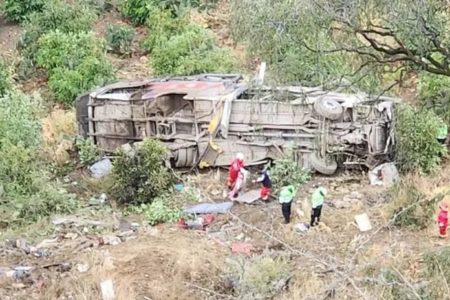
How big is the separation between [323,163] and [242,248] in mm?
3369

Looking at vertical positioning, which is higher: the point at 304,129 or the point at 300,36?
the point at 300,36

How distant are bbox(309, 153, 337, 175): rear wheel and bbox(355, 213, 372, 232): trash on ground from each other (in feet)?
6.55

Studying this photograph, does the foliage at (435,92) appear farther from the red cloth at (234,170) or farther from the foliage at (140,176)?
the foliage at (140,176)

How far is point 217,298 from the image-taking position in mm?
10977

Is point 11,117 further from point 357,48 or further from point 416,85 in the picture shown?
point 416,85

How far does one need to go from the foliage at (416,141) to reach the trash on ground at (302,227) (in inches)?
109

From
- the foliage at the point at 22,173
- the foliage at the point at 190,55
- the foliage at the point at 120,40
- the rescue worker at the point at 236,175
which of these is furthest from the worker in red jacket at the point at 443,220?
the foliage at the point at 120,40

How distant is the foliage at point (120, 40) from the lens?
21.6 meters

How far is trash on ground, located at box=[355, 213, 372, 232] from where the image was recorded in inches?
514

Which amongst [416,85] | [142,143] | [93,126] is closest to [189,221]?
[142,143]

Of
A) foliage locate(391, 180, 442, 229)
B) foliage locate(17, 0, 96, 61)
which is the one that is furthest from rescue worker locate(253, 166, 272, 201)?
foliage locate(17, 0, 96, 61)

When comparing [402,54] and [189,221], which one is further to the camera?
[189,221]

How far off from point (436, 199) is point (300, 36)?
3.83 metres

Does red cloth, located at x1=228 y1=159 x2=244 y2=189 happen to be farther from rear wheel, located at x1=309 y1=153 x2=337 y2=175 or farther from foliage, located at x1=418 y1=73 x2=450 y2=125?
foliage, located at x1=418 y1=73 x2=450 y2=125
